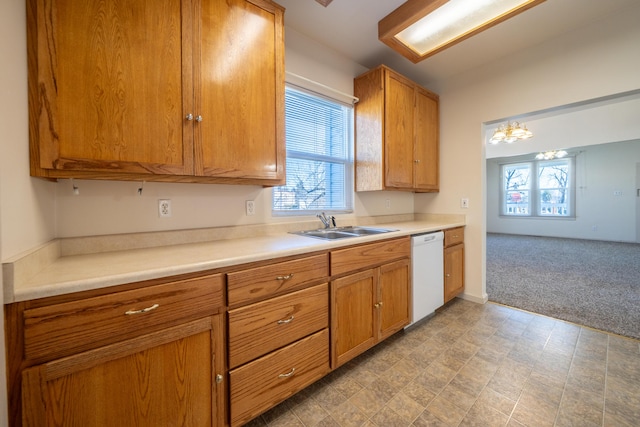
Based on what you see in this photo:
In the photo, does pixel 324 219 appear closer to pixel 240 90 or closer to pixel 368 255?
pixel 368 255

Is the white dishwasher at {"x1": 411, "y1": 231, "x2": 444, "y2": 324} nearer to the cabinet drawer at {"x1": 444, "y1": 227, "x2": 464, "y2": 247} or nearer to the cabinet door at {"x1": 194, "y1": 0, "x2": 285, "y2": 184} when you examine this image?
the cabinet drawer at {"x1": 444, "y1": 227, "x2": 464, "y2": 247}

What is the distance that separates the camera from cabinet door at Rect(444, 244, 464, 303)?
251 centimetres

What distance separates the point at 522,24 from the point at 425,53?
2.60ft

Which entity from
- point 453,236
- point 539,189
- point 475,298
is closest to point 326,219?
point 453,236

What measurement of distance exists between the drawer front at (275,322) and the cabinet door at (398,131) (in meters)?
1.40

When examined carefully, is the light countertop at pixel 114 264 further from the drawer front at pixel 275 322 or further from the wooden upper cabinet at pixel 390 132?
the wooden upper cabinet at pixel 390 132

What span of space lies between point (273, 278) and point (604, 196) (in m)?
9.10

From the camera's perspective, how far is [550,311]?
2.48 m

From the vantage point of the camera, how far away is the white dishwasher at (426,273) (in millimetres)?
2127

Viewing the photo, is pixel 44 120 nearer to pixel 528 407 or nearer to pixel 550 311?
pixel 528 407

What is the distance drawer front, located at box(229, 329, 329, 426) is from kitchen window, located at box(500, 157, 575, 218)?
880 cm

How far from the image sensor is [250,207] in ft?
6.07

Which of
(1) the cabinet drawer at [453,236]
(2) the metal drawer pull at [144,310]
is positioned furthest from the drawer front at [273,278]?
(1) the cabinet drawer at [453,236]

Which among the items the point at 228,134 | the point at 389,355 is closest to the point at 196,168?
the point at 228,134
